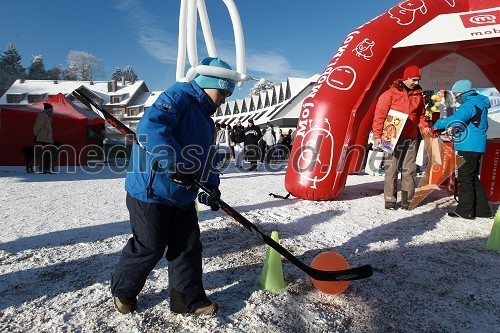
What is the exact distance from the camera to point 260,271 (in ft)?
8.93

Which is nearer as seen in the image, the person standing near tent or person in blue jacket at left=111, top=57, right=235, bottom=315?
person in blue jacket at left=111, top=57, right=235, bottom=315

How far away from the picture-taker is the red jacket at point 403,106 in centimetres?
470

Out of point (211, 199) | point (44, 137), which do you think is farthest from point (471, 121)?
point (44, 137)

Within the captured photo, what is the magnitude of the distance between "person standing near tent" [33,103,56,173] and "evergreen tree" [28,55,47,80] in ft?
235

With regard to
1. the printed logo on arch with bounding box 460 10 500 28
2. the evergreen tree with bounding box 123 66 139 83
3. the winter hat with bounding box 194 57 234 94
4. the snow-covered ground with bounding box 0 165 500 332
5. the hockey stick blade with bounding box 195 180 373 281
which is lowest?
the snow-covered ground with bounding box 0 165 500 332

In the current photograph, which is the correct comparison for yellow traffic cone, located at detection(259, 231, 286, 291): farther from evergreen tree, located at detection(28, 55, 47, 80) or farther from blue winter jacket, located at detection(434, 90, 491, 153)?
evergreen tree, located at detection(28, 55, 47, 80)

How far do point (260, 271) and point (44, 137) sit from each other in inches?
327

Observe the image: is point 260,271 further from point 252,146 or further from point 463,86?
point 252,146

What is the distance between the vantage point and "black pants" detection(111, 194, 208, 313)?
1.95 meters

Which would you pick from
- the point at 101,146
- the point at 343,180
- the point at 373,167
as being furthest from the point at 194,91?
the point at 101,146

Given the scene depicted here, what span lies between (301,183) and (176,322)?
3.54 metres

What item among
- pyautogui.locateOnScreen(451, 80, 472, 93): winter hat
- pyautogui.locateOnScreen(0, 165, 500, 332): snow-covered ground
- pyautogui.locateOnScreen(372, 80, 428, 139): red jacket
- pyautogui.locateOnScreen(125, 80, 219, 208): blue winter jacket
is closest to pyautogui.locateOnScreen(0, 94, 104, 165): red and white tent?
pyautogui.locateOnScreen(0, 165, 500, 332): snow-covered ground

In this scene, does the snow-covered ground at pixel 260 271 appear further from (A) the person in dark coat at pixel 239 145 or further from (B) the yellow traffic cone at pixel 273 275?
(A) the person in dark coat at pixel 239 145

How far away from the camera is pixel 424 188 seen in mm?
4949
